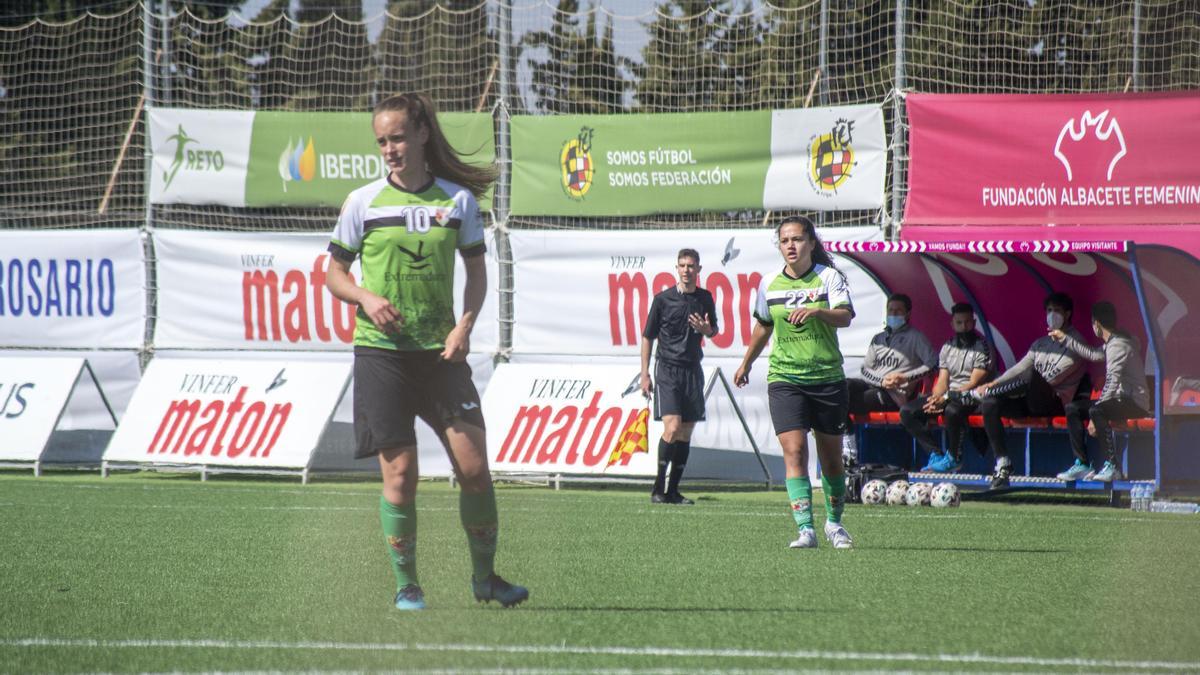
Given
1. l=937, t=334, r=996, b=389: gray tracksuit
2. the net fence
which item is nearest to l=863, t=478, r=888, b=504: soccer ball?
l=937, t=334, r=996, b=389: gray tracksuit

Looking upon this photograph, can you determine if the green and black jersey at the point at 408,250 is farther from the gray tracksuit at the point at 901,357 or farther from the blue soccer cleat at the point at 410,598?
the gray tracksuit at the point at 901,357

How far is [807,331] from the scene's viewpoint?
973 cm

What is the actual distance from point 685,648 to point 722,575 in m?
2.47

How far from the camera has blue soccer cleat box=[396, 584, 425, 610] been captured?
6.63 metres

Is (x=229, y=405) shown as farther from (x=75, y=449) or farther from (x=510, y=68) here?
(x=510, y=68)

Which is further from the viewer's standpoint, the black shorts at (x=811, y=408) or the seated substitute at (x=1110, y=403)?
the seated substitute at (x=1110, y=403)

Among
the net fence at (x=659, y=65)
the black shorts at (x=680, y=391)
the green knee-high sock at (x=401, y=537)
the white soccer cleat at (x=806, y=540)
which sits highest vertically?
the net fence at (x=659, y=65)

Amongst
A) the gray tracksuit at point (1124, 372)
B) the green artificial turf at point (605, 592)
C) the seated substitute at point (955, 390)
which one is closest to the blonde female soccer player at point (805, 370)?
the green artificial turf at point (605, 592)

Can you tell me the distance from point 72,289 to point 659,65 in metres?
6.76

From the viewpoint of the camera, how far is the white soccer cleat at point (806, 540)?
9678 millimetres

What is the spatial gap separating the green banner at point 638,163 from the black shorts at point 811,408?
6339 millimetres

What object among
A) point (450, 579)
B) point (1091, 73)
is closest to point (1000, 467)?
→ point (1091, 73)

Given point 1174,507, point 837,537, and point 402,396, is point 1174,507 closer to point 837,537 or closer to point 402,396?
point 837,537

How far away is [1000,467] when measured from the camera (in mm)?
13961
